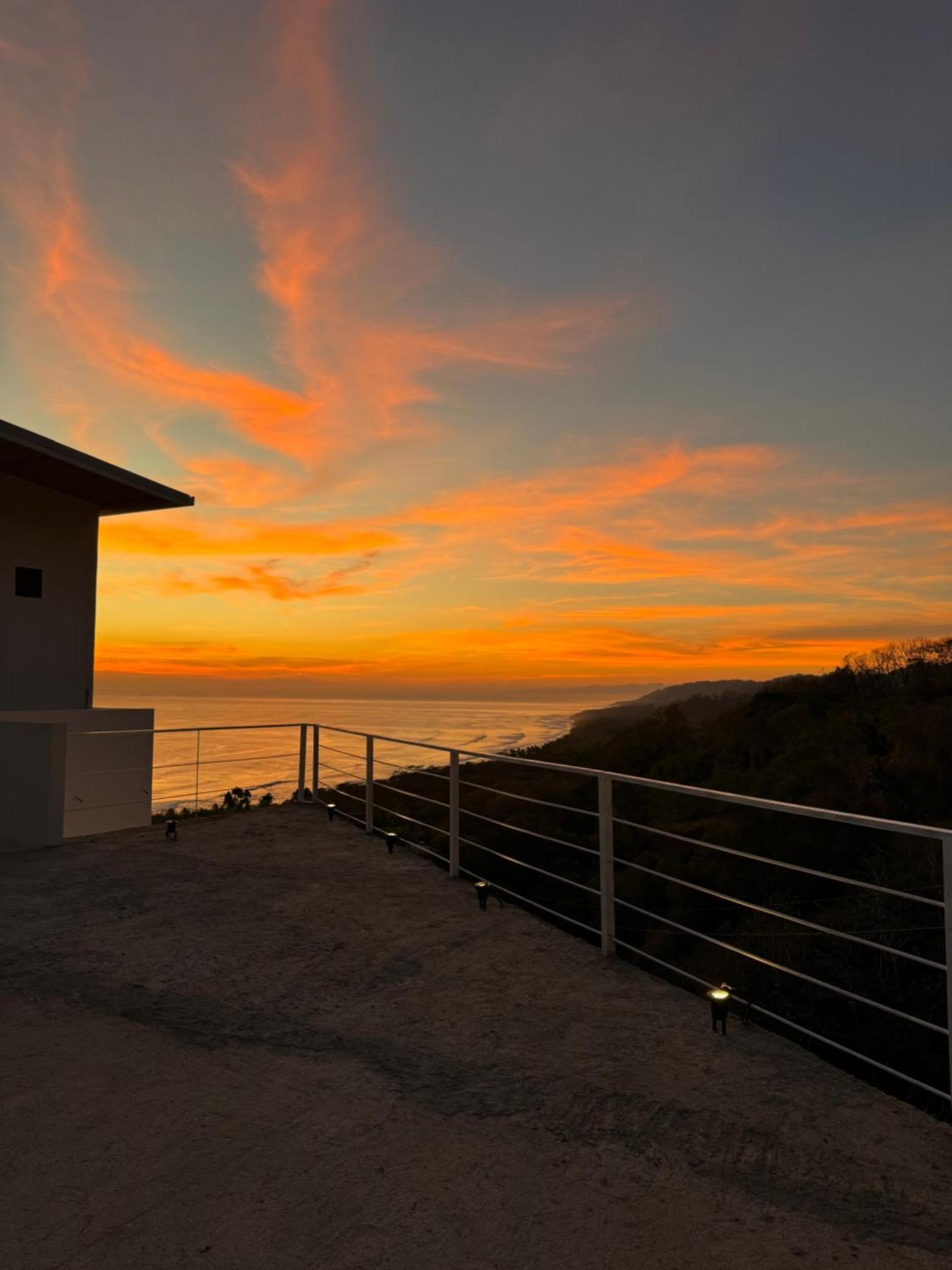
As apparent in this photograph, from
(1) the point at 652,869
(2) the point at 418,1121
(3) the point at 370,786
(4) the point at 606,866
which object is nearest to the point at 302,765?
(3) the point at 370,786

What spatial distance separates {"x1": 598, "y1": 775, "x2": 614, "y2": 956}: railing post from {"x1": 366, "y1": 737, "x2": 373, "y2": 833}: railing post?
351 centimetres

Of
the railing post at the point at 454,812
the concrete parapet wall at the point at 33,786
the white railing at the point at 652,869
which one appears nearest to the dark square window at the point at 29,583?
the white railing at the point at 652,869

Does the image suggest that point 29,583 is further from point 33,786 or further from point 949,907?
point 949,907

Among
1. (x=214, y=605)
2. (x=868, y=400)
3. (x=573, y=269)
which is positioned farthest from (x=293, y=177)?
(x=214, y=605)

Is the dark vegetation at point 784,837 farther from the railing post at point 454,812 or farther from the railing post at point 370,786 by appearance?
the railing post at point 454,812

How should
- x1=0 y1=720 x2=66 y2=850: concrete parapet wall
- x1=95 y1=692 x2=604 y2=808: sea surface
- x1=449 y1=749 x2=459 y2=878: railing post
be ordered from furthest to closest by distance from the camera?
x1=95 y1=692 x2=604 y2=808: sea surface, x1=0 y1=720 x2=66 y2=850: concrete parapet wall, x1=449 y1=749 x2=459 y2=878: railing post

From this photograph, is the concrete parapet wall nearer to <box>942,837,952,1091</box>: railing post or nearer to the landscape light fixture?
the landscape light fixture

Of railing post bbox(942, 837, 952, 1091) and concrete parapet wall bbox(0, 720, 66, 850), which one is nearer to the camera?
railing post bbox(942, 837, 952, 1091)

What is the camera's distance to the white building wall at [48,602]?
33.1ft

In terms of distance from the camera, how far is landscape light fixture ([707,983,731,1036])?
2.99 metres

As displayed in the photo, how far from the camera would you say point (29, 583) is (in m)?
10.4

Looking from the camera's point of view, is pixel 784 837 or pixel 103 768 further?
pixel 784 837

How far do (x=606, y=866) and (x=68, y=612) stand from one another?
9.64m

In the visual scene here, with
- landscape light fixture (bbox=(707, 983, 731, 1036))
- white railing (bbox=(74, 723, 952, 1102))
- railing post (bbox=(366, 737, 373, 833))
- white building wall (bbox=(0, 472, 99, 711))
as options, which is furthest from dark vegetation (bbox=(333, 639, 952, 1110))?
landscape light fixture (bbox=(707, 983, 731, 1036))
